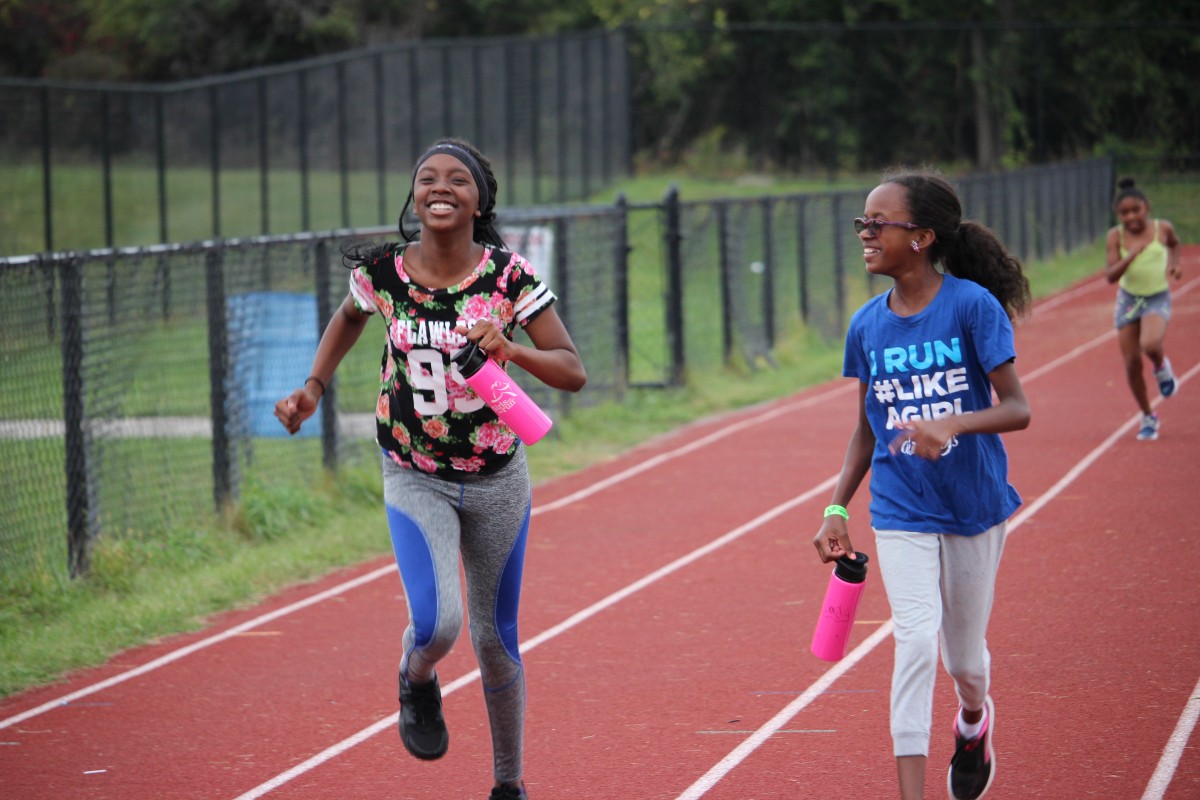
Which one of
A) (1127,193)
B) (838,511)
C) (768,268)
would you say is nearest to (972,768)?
(838,511)

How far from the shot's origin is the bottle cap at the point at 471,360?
4.54 m

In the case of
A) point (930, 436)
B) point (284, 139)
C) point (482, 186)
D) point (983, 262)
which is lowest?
point (930, 436)

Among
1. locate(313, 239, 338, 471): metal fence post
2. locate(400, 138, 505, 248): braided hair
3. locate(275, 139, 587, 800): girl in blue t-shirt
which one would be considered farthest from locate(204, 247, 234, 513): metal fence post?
locate(275, 139, 587, 800): girl in blue t-shirt

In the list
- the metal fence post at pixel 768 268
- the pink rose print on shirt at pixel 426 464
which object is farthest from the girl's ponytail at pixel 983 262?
the metal fence post at pixel 768 268

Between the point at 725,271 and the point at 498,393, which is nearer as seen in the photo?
the point at 498,393

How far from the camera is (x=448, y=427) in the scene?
479 cm

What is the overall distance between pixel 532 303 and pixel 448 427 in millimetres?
455

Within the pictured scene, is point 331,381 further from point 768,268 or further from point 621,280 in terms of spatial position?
point 768,268

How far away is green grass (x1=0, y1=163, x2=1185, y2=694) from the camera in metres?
7.96

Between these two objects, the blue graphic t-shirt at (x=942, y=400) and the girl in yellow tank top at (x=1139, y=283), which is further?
the girl in yellow tank top at (x=1139, y=283)

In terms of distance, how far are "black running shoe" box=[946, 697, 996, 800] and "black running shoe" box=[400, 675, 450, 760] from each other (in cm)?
158

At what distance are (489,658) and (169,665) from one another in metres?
3.14

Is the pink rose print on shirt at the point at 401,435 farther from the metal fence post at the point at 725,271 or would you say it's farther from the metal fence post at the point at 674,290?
the metal fence post at the point at 725,271

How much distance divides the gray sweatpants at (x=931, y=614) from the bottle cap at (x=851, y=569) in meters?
0.08
